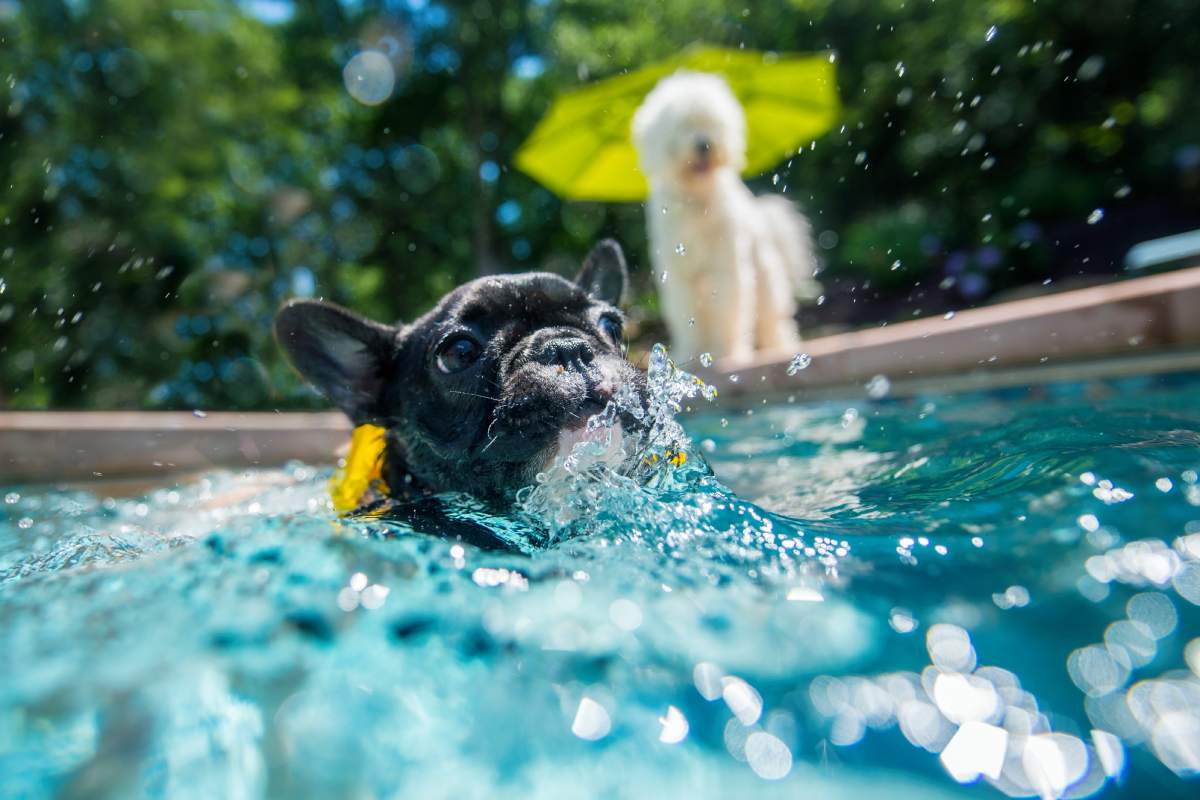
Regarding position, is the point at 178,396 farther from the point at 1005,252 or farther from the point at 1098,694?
the point at 1005,252

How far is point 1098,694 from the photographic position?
3.58 feet

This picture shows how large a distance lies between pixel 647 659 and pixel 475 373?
1817mm

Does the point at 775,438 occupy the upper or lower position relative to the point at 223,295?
lower

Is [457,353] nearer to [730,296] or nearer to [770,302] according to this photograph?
[730,296]

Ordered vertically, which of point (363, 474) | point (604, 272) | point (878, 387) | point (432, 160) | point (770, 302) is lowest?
point (363, 474)

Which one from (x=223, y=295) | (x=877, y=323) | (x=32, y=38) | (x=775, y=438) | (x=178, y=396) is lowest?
(x=178, y=396)

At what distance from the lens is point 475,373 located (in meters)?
2.86

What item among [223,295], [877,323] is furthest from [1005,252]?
[223,295]

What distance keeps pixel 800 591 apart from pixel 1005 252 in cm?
1709

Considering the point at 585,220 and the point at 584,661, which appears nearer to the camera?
the point at 584,661

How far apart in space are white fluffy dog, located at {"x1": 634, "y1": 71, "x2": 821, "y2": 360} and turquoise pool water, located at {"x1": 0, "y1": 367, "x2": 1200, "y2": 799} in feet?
18.5

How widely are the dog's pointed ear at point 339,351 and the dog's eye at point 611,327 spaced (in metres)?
1.08

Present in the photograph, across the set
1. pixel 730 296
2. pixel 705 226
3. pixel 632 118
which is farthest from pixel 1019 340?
pixel 632 118

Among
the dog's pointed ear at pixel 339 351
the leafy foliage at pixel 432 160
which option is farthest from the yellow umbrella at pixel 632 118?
the dog's pointed ear at pixel 339 351
